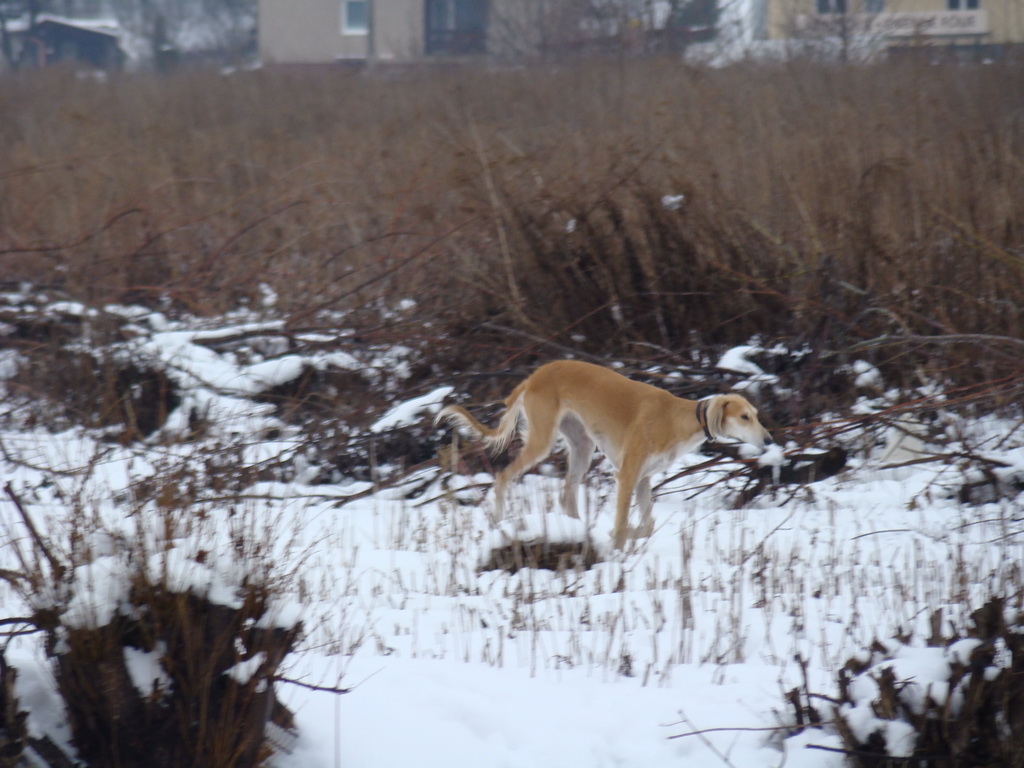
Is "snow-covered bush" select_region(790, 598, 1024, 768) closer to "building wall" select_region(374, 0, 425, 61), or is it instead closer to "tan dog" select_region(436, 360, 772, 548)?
"tan dog" select_region(436, 360, 772, 548)

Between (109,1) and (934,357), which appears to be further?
(109,1)

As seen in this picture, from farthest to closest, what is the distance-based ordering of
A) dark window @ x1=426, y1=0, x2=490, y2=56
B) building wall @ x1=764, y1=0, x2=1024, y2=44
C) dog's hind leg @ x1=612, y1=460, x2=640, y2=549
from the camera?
dark window @ x1=426, y1=0, x2=490, y2=56
building wall @ x1=764, y1=0, x2=1024, y2=44
dog's hind leg @ x1=612, y1=460, x2=640, y2=549

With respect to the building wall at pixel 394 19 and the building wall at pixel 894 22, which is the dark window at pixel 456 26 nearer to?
the building wall at pixel 394 19

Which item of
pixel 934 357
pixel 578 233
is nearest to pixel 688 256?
pixel 578 233

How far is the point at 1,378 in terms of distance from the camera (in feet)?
28.8

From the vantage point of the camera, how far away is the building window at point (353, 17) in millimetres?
40250

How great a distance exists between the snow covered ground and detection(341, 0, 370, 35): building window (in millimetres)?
36614

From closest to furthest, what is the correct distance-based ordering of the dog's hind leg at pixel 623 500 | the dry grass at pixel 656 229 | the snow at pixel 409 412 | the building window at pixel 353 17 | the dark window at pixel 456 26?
the dog's hind leg at pixel 623 500, the snow at pixel 409 412, the dry grass at pixel 656 229, the dark window at pixel 456 26, the building window at pixel 353 17

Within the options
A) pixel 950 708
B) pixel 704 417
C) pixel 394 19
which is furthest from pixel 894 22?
pixel 394 19

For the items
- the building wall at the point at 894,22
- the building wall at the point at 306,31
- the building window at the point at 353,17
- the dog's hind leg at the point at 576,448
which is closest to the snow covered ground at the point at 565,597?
the dog's hind leg at the point at 576,448

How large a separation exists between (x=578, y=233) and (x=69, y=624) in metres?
6.02

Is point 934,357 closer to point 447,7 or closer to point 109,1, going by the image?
point 447,7

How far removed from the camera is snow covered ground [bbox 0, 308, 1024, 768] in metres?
2.91

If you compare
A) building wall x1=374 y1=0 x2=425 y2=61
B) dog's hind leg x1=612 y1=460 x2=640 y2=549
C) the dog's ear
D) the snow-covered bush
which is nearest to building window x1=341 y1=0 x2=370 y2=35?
building wall x1=374 y1=0 x2=425 y2=61
